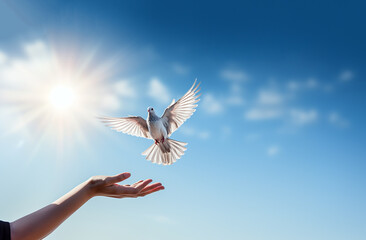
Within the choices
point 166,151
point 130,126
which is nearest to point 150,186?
point 166,151

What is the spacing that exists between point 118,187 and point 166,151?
335 inches

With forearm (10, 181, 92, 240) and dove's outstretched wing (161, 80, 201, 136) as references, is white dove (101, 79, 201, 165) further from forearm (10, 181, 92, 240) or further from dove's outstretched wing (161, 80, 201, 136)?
forearm (10, 181, 92, 240)

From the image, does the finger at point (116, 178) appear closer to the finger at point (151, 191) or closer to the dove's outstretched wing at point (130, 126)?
the finger at point (151, 191)

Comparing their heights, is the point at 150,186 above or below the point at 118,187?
Answer: above

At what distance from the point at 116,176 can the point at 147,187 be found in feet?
1.89

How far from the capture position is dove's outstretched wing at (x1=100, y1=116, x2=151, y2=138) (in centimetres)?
1115

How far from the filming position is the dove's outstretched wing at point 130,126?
11148 mm

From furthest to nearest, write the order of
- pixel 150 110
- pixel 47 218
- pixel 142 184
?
pixel 150 110 < pixel 142 184 < pixel 47 218

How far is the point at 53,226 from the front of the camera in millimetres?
1779

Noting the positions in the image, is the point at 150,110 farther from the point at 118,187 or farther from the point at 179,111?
the point at 118,187

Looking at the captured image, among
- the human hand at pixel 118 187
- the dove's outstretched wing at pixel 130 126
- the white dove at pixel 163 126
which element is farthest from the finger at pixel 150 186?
the dove's outstretched wing at pixel 130 126

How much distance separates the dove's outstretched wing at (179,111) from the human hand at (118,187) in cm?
739

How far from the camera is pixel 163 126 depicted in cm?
1050

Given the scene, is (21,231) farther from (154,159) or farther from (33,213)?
(154,159)
